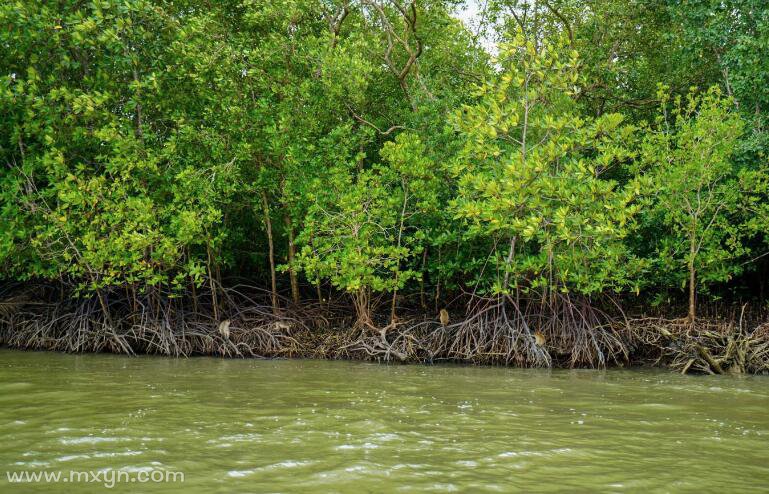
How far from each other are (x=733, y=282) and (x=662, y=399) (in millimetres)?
5423

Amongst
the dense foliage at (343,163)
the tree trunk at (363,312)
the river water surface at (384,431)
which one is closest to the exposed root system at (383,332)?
the tree trunk at (363,312)

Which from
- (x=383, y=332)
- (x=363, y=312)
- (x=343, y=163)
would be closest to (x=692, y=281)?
(x=383, y=332)

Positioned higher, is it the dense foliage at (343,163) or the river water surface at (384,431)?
the dense foliage at (343,163)

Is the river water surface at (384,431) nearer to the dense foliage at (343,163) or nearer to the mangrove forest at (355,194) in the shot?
the mangrove forest at (355,194)

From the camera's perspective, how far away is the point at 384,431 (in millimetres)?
4227

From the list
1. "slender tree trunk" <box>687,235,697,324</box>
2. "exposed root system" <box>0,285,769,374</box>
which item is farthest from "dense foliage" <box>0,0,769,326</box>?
"exposed root system" <box>0,285,769,374</box>

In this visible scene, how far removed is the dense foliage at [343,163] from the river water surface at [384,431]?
6.33 ft

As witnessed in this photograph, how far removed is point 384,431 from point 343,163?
5314 millimetres

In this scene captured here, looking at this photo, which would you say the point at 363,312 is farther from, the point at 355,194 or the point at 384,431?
the point at 384,431

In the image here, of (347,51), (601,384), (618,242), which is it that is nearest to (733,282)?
(618,242)

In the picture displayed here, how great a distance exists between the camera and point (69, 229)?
28.3 feet

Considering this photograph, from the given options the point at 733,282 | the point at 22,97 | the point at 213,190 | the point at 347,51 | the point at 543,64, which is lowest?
the point at 733,282

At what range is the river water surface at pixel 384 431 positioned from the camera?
3.22m

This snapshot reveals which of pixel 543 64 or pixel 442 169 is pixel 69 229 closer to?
pixel 442 169
